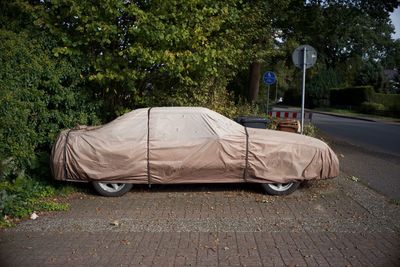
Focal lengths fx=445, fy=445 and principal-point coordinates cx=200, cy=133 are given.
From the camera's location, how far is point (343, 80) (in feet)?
214

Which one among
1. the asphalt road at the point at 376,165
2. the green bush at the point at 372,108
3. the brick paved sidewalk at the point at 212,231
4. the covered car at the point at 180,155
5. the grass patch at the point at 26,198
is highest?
the covered car at the point at 180,155

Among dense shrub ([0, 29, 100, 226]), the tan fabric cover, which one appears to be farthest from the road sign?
dense shrub ([0, 29, 100, 226])

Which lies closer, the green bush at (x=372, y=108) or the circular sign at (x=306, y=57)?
the circular sign at (x=306, y=57)

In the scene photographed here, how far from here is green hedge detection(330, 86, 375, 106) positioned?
1877 inches

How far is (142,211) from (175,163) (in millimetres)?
936

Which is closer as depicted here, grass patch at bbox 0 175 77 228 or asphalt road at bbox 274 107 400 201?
grass patch at bbox 0 175 77 228

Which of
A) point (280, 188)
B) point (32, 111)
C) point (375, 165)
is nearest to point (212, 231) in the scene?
point (280, 188)

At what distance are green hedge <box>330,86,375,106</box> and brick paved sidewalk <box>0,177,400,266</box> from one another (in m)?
43.5

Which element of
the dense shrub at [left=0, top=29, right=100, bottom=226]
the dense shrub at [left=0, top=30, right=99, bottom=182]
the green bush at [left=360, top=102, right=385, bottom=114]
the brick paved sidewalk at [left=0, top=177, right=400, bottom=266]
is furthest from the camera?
the green bush at [left=360, top=102, right=385, bottom=114]

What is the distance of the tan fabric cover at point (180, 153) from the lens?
263 inches

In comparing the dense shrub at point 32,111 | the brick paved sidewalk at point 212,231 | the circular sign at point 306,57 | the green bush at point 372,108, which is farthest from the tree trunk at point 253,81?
the green bush at point 372,108

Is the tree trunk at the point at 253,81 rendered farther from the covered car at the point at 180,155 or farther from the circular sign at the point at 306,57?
the covered car at the point at 180,155

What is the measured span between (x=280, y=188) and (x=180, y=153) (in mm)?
1700

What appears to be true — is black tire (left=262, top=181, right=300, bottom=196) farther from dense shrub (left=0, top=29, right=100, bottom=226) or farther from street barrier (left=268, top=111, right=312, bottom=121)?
street barrier (left=268, top=111, right=312, bottom=121)
